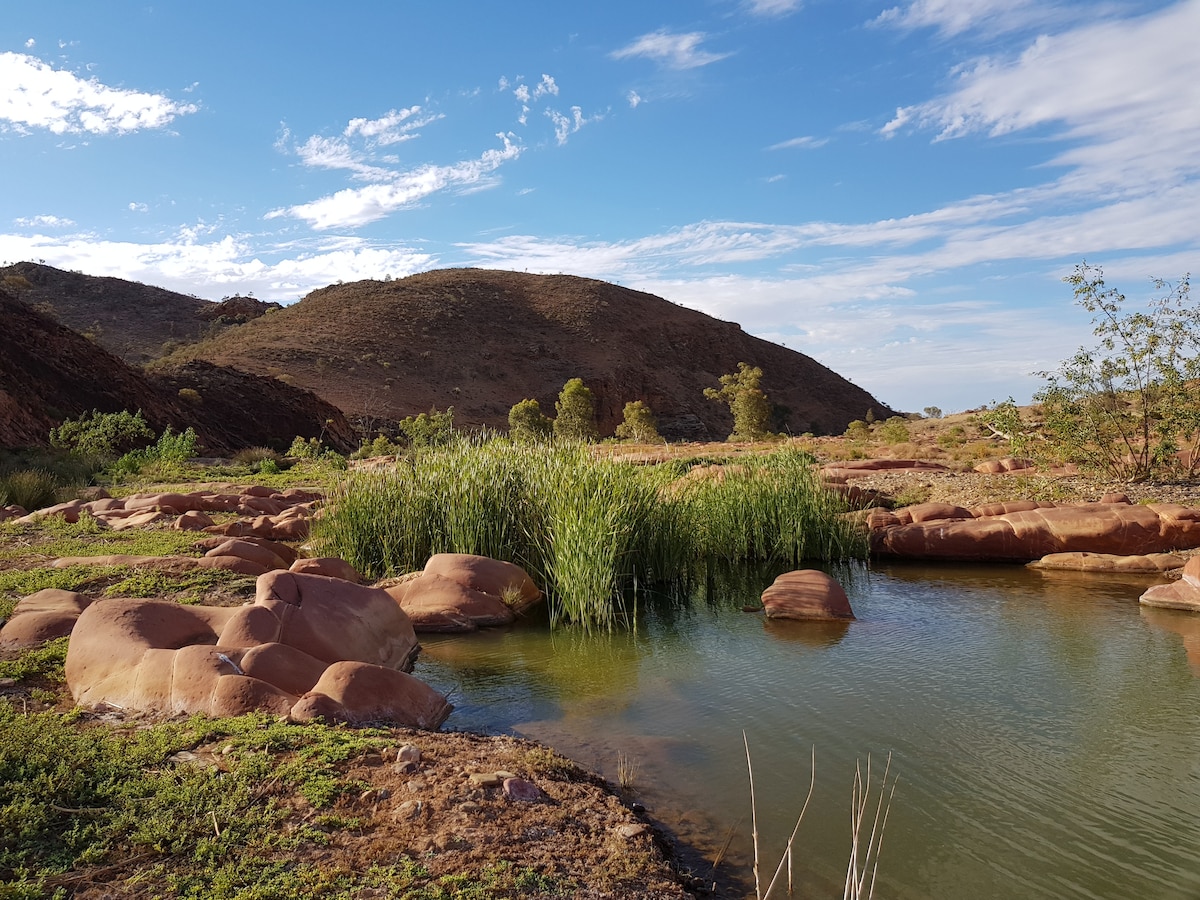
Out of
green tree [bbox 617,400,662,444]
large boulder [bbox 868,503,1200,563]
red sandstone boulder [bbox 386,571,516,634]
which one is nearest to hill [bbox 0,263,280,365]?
green tree [bbox 617,400,662,444]

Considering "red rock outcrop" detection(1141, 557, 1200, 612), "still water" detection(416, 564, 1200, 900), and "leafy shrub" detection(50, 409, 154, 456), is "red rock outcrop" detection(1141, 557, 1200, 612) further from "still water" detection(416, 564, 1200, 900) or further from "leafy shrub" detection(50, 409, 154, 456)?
"leafy shrub" detection(50, 409, 154, 456)

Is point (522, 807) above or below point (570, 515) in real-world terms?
below

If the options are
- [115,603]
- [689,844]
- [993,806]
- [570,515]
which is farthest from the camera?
[570,515]

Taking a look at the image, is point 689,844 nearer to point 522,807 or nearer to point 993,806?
point 522,807

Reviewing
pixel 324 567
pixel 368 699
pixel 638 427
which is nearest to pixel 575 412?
pixel 638 427

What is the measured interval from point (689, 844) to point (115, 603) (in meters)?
3.70

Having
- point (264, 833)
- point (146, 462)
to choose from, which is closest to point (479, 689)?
point (264, 833)

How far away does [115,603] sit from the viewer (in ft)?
16.9

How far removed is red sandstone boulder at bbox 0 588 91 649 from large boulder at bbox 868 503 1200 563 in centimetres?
891

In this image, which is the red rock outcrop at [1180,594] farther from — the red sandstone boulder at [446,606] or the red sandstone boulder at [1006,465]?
the red sandstone boulder at [1006,465]

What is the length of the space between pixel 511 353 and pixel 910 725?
5146 cm

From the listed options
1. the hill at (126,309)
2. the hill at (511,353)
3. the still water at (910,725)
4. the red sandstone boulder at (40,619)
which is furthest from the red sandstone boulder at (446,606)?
the hill at (126,309)

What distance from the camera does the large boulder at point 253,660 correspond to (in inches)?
170

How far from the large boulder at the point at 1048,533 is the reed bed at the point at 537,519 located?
2.89 m
